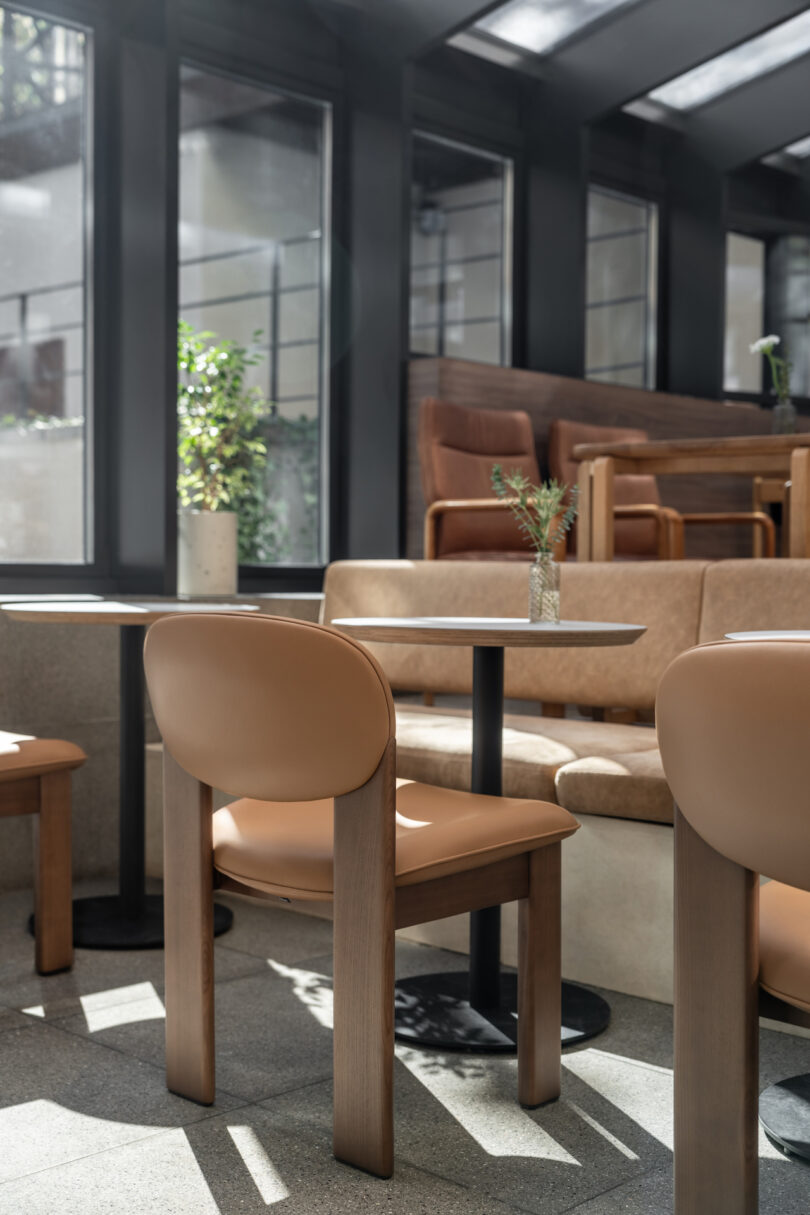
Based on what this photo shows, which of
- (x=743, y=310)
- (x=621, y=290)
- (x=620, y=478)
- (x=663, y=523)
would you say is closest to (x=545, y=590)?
(x=663, y=523)

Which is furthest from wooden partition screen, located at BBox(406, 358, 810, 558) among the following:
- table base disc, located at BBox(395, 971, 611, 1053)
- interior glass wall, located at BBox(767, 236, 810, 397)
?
table base disc, located at BBox(395, 971, 611, 1053)

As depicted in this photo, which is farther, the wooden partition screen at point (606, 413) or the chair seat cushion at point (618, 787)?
the wooden partition screen at point (606, 413)

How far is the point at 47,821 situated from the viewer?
3045mm

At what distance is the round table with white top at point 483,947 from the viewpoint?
97.5 inches

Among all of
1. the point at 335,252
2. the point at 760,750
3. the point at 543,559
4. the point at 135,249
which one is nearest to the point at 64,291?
the point at 135,249

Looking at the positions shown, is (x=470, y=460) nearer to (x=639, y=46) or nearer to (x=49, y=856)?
(x=639, y=46)

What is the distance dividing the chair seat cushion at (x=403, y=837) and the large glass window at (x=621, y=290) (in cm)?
523

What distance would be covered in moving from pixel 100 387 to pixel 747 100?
4.58 m

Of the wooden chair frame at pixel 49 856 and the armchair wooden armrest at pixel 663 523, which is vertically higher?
the armchair wooden armrest at pixel 663 523

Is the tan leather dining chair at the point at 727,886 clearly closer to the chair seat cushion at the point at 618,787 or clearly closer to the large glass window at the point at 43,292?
the chair seat cushion at the point at 618,787

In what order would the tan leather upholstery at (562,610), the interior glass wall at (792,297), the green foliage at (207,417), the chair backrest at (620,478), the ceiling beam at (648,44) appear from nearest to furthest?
the tan leather upholstery at (562,610) → the green foliage at (207,417) → the chair backrest at (620,478) → the ceiling beam at (648,44) → the interior glass wall at (792,297)

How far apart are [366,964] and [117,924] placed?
162 cm

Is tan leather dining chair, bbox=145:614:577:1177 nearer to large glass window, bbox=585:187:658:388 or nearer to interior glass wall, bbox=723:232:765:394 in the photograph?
large glass window, bbox=585:187:658:388

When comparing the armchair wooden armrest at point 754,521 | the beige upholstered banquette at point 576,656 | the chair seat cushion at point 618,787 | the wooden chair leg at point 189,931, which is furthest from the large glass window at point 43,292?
the armchair wooden armrest at point 754,521
